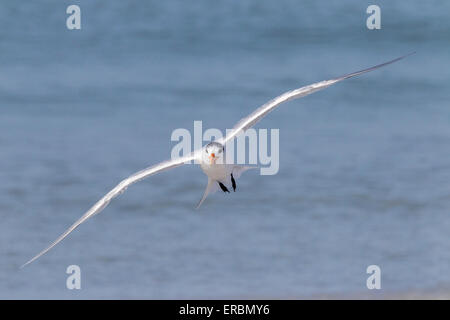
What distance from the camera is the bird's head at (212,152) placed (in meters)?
7.53

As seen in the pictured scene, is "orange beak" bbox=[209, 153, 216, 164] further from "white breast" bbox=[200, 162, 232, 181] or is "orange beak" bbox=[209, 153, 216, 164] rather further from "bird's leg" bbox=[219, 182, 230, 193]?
"bird's leg" bbox=[219, 182, 230, 193]

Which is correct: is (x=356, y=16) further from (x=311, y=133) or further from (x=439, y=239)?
(x=439, y=239)

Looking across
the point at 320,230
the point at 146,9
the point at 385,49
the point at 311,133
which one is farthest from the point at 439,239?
the point at 146,9

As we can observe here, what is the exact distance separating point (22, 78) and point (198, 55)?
216cm

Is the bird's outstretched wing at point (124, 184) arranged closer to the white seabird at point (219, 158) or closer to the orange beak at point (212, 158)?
the white seabird at point (219, 158)

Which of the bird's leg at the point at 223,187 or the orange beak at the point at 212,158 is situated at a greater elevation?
the orange beak at the point at 212,158

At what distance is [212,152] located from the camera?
752 centimetres

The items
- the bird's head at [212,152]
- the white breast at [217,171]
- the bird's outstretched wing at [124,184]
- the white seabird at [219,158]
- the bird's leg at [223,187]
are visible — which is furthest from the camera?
the bird's leg at [223,187]

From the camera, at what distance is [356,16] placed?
14109 mm

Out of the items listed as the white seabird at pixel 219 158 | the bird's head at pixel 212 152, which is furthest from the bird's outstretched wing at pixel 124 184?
the bird's head at pixel 212 152

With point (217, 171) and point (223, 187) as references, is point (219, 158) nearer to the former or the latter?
point (217, 171)

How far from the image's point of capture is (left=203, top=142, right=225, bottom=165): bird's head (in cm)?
753

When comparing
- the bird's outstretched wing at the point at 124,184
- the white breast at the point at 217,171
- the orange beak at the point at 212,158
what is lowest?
the bird's outstretched wing at the point at 124,184

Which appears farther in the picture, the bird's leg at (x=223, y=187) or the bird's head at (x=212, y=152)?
the bird's leg at (x=223, y=187)
